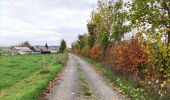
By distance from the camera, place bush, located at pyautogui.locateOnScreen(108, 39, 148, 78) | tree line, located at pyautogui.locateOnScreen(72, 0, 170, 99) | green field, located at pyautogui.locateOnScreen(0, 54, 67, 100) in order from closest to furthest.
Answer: tree line, located at pyautogui.locateOnScreen(72, 0, 170, 99) → green field, located at pyautogui.locateOnScreen(0, 54, 67, 100) → bush, located at pyautogui.locateOnScreen(108, 39, 148, 78)

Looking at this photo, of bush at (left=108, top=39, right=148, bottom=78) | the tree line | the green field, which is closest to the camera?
the tree line

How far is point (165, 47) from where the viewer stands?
10.3 m

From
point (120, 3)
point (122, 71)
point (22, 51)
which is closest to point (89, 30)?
point (122, 71)

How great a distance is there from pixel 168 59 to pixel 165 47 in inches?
24.8

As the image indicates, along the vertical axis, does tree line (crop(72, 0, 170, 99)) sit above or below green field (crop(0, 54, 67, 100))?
above

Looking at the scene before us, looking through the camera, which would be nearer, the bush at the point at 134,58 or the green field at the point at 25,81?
the green field at the point at 25,81

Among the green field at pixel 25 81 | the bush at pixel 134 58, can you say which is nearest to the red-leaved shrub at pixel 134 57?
the bush at pixel 134 58

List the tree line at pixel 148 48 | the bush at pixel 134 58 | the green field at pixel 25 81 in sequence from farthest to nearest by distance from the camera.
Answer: the bush at pixel 134 58
the green field at pixel 25 81
the tree line at pixel 148 48

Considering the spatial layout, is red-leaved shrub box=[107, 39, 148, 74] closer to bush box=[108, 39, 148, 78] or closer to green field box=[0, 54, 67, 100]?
bush box=[108, 39, 148, 78]

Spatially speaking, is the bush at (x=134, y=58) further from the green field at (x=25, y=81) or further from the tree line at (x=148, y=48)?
the green field at (x=25, y=81)

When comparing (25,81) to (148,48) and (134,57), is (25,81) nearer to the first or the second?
(134,57)

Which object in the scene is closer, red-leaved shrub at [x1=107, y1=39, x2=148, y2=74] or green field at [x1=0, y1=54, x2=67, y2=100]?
green field at [x1=0, y1=54, x2=67, y2=100]

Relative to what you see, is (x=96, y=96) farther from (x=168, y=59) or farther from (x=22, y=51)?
(x=22, y=51)

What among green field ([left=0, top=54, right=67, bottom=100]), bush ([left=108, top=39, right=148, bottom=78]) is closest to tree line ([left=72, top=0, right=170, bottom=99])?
bush ([left=108, top=39, right=148, bottom=78])
